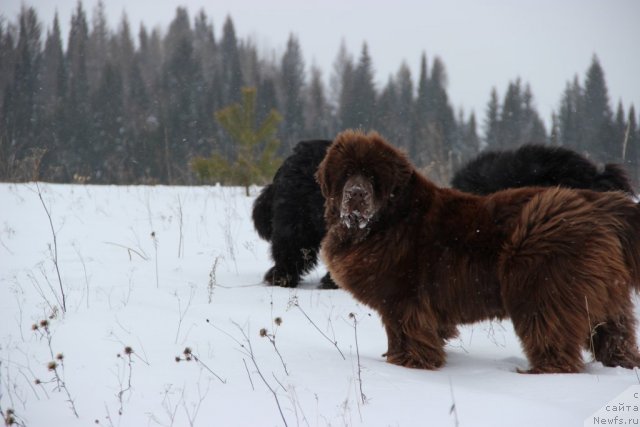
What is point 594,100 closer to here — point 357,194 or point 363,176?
point 363,176

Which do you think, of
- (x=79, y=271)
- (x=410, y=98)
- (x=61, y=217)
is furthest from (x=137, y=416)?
(x=410, y=98)

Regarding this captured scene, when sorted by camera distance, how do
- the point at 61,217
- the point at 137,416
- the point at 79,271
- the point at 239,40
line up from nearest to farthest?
the point at 137,416 → the point at 79,271 → the point at 61,217 → the point at 239,40

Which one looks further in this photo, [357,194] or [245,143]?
[245,143]

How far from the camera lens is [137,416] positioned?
10.2 ft

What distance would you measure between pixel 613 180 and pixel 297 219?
356 cm

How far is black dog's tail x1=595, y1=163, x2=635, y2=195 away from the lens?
5447 mm

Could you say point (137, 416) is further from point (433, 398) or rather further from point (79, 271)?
point (79, 271)

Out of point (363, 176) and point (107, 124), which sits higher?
point (107, 124)

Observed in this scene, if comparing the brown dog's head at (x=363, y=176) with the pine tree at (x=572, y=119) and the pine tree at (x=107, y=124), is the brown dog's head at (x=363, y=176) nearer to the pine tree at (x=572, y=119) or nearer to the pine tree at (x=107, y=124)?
the pine tree at (x=107, y=124)

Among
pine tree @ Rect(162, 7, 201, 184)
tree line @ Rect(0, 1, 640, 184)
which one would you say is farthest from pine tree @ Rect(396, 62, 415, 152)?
pine tree @ Rect(162, 7, 201, 184)

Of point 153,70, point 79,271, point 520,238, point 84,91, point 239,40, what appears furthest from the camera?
point 239,40

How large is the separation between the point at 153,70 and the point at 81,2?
11308mm

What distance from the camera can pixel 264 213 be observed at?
7.75 meters

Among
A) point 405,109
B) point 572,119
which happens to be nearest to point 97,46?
point 405,109
